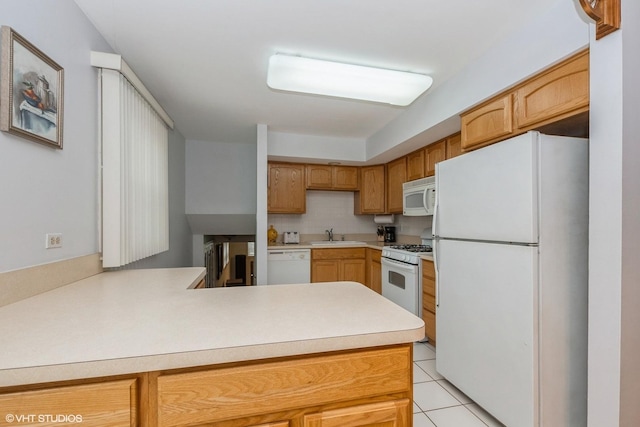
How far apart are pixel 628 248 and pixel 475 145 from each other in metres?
1.18

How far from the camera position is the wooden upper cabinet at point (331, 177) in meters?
4.34

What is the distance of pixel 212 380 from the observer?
2.59 feet

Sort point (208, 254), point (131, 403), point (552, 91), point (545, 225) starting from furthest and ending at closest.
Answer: point (208, 254)
point (552, 91)
point (545, 225)
point (131, 403)

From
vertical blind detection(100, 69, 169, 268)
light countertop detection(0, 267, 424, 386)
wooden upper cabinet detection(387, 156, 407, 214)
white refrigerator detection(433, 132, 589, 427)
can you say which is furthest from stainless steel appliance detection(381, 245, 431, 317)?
vertical blind detection(100, 69, 169, 268)

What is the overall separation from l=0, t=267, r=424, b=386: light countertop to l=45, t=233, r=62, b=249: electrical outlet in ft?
0.70

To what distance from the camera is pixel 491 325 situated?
5.87 feet

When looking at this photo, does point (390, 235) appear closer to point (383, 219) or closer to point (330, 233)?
point (383, 219)

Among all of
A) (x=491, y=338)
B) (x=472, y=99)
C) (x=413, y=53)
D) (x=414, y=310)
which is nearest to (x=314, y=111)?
(x=413, y=53)

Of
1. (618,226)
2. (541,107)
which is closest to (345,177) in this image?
(541,107)

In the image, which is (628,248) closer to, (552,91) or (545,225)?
(545,225)

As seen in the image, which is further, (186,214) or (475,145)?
(186,214)

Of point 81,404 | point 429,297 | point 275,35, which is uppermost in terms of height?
point 275,35

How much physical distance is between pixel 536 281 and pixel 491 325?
412 millimetres

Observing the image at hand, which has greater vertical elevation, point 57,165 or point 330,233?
point 57,165
